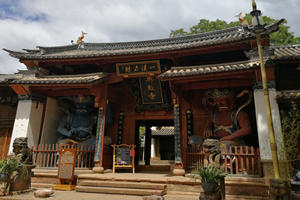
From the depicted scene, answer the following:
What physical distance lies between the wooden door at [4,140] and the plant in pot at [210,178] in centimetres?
1008

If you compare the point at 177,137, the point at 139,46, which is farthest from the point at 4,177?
the point at 139,46

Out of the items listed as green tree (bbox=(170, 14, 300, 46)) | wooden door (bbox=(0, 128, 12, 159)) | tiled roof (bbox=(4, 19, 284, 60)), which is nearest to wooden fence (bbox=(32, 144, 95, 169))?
wooden door (bbox=(0, 128, 12, 159))

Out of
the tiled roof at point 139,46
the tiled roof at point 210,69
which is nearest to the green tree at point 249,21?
the tiled roof at point 139,46

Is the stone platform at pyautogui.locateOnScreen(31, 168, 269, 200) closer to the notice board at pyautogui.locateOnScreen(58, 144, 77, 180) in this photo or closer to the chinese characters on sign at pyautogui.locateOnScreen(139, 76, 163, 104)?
the notice board at pyautogui.locateOnScreen(58, 144, 77, 180)

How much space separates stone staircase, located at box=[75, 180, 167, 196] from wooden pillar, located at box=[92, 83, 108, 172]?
109cm

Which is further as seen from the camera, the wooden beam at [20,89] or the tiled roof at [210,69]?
the wooden beam at [20,89]

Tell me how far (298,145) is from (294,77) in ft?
9.42

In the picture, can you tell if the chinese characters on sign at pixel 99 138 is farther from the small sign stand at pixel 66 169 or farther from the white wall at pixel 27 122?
the white wall at pixel 27 122

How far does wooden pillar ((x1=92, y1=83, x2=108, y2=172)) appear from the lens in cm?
845

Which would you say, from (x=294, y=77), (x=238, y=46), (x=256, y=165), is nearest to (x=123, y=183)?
(x=256, y=165)

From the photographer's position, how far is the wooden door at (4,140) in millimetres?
10867

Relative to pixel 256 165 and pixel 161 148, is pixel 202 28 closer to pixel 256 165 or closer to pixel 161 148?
pixel 161 148

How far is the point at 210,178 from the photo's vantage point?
4582 millimetres

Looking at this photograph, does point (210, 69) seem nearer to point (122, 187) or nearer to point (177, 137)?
point (177, 137)
